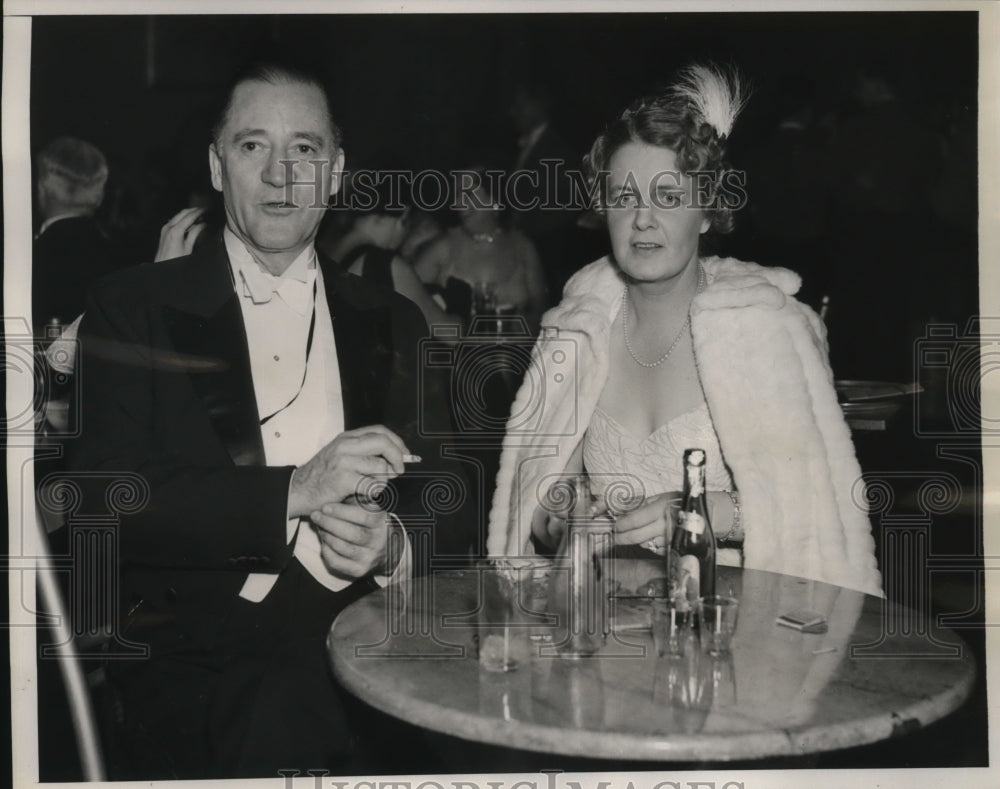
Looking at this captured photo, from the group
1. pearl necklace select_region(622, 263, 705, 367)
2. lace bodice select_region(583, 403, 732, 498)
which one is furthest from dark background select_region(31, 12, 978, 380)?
lace bodice select_region(583, 403, 732, 498)

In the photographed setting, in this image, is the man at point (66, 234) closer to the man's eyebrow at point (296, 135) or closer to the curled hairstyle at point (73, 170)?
the curled hairstyle at point (73, 170)

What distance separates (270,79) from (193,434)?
0.80 metres

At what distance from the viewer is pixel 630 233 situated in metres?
2.25

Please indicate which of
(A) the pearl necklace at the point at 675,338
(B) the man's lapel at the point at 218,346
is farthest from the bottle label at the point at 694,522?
(B) the man's lapel at the point at 218,346

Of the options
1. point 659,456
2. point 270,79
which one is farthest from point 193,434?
point 659,456

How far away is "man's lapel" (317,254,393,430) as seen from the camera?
2.20 meters

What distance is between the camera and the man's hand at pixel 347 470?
2137mm

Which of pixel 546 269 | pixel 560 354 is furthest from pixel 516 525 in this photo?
pixel 546 269

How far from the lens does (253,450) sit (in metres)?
2.14

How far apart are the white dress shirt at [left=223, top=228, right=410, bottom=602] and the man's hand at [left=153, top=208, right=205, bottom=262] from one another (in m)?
0.07

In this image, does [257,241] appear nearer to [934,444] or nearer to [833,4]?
[833,4]

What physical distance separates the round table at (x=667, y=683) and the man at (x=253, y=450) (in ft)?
1.23

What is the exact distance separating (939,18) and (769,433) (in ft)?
3.37

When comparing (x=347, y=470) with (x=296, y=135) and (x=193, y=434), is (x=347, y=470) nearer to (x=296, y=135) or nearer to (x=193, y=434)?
(x=193, y=434)
